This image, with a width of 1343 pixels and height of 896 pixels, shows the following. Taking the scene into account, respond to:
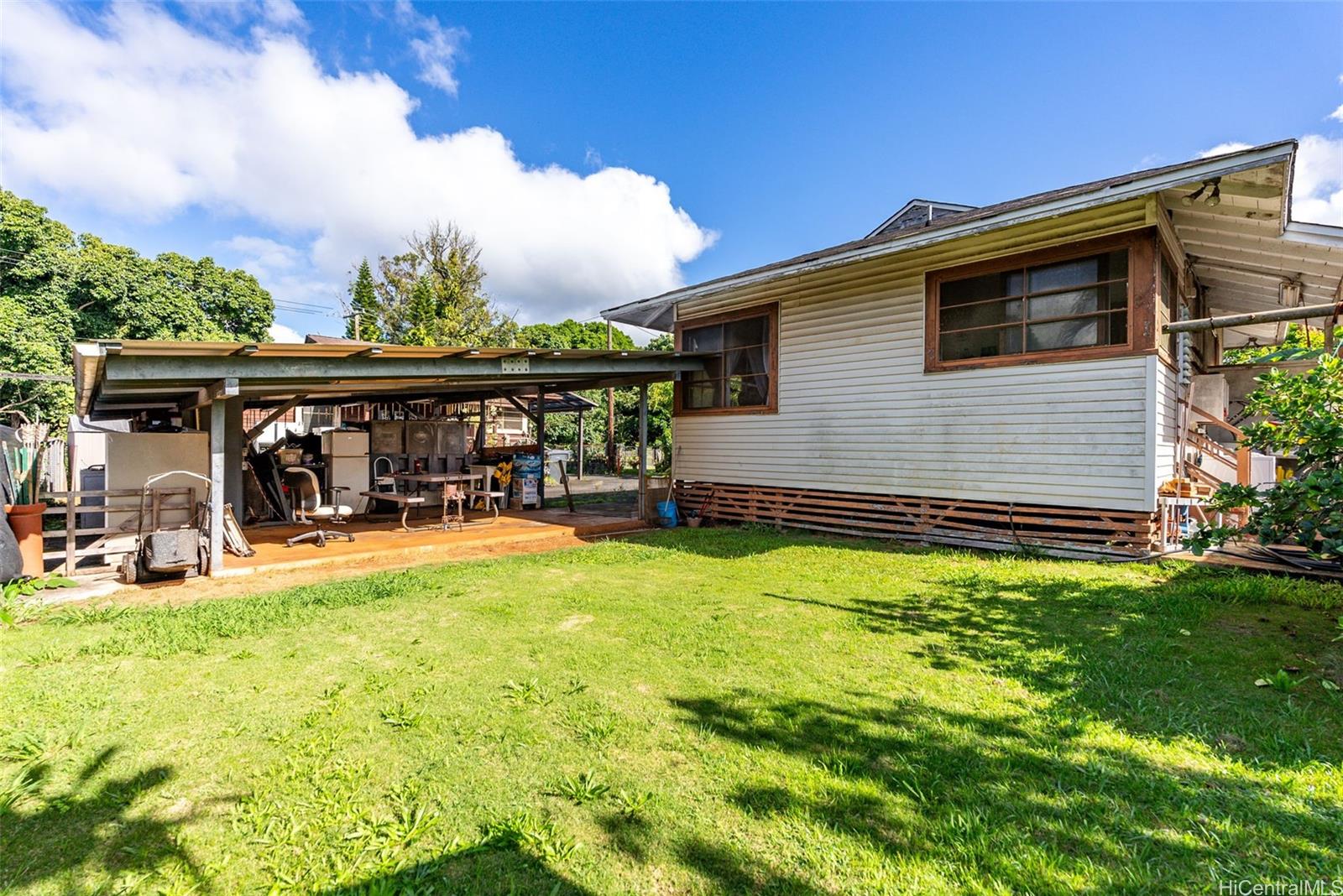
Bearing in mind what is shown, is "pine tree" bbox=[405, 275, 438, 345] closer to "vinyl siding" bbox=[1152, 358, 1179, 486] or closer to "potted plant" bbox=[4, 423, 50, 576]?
"potted plant" bbox=[4, 423, 50, 576]

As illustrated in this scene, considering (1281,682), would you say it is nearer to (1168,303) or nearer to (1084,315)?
(1084,315)

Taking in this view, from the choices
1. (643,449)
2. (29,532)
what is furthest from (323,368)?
(643,449)

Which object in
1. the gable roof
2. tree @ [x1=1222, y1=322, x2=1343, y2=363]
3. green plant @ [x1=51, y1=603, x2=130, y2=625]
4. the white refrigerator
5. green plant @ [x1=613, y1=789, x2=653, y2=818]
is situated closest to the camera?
green plant @ [x1=613, y1=789, x2=653, y2=818]

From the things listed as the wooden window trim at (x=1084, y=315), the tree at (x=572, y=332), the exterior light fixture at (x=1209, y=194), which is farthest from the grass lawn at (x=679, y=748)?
the tree at (x=572, y=332)

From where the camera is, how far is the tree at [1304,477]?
3102mm

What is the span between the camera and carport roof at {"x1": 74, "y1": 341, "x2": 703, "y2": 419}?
519 centimetres

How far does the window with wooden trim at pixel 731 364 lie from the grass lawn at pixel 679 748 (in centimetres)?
560

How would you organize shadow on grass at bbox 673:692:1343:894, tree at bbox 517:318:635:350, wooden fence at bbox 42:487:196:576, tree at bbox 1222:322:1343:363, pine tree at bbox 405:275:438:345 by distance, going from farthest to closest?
tree at bbox 517:318:635:350 < pine tree at bbox 405:275:438:345 < wooden fence at bbox 42:487:196:576 < tree at bbox 1222:322:1343:363 < shadow on grass at bbox 673:692:1343:894

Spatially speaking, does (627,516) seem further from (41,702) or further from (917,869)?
(917,869)

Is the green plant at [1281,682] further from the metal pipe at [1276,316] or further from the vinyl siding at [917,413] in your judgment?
the vinyl siding at [917,413]

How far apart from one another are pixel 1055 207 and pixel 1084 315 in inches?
55.0

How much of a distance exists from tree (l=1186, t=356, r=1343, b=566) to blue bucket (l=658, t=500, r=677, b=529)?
7.58 m

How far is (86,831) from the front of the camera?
78.4 inches

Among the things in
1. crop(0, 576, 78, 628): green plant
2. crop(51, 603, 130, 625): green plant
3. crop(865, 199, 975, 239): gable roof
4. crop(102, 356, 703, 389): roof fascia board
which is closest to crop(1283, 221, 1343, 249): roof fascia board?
crop(102, 356, 703, 389): roof fascia board
